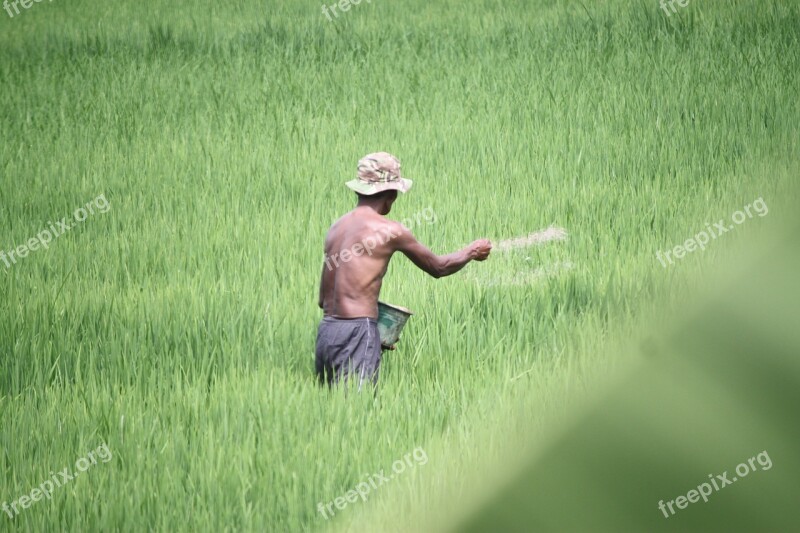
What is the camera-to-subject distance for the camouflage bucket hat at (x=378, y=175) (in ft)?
9.23

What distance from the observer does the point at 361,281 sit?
2.82 m

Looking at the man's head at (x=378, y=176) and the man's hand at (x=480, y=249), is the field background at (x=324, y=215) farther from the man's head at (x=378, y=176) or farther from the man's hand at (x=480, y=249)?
the man's head at (x=378, y=176)

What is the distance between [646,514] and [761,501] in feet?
0.13

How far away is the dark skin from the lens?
111 inches

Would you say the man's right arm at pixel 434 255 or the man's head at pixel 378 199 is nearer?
the man's right arm at pixel 434 255

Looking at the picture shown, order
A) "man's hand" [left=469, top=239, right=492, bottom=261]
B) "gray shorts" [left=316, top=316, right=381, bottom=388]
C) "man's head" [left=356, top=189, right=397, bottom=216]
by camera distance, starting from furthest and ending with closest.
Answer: "man's head" [left=356, top=189, right=397, bottom=216] → "gray shorts" [left=316, top=316, right=381, bottom=388] → "man's hand" [left=469, top=239, right=492, bottom=261]

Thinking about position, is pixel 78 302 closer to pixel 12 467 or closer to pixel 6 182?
pixel 12 467

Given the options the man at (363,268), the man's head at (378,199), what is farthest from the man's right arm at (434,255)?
the man's head at (378,199)

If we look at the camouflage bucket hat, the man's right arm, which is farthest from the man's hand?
the camouflage bucket hat

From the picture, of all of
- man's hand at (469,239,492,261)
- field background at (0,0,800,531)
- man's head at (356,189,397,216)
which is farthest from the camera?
man's head at (356,189,397,216)

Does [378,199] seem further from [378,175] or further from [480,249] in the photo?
[480,249]

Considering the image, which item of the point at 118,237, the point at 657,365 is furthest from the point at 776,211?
the point at 118,237

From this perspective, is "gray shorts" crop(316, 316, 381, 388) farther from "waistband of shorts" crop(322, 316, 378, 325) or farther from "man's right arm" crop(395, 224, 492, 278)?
"man's right arm" crop(395, 224, 492, 278)

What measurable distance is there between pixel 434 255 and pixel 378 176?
0.27m
